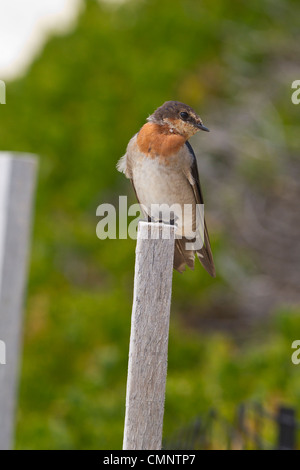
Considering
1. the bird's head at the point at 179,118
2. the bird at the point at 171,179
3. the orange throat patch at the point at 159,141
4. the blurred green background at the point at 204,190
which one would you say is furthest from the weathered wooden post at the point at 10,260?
the bird's head at the point at 179,118

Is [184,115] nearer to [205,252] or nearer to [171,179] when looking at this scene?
[171,179]

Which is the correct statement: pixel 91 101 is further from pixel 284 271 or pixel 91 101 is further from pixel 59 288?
pixel 284 271

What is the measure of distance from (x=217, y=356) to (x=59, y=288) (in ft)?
7.01

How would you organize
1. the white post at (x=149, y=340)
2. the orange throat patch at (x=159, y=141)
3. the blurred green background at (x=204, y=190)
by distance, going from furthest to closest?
the blurred green background at (x=204, y=190), the orange throat patch at (x=159, y=141), the white post at (x=149, y=340)

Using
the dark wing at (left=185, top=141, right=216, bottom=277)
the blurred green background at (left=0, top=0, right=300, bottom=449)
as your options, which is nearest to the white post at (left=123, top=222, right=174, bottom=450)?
the dark wing at (left=185, top=141, right=216, bottom=277)

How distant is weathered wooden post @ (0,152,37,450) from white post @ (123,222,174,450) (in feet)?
6.41

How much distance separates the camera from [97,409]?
495 cm

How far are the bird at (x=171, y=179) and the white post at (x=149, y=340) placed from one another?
204mm

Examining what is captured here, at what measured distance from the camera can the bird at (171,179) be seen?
202cm

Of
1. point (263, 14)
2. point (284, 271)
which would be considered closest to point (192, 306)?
point (284, 271)

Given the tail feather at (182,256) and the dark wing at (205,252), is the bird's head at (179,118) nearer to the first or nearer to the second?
the dark wing at (205,252)
